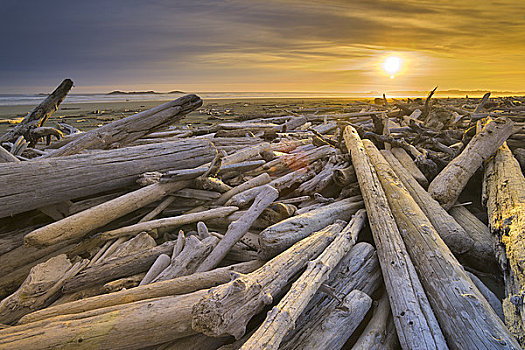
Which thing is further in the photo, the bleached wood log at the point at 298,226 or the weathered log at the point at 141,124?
the weathered log at the point at 141,124

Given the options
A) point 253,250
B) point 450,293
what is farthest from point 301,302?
point 253,250

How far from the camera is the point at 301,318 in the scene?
2393 millimetres

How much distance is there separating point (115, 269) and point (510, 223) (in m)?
4.31

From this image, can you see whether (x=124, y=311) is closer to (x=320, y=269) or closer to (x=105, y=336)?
(x=105, y=336)

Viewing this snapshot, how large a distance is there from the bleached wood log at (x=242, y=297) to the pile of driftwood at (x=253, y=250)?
0.01 meters

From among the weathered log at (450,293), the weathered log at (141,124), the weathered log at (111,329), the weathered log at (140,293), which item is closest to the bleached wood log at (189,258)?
the weathered log at (140,293)

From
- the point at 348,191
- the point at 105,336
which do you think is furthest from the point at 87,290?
the point at 348,191

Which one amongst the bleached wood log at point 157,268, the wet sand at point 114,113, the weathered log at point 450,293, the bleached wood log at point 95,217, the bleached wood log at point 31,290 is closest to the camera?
the weathered log at point 450,293

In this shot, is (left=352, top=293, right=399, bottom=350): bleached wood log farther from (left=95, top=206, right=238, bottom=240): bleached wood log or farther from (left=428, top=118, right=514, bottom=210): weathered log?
(left=428, top=118, right=514, bottom=210): weathered log

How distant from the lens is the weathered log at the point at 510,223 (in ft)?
7.47

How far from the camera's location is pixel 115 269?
3.21 meters

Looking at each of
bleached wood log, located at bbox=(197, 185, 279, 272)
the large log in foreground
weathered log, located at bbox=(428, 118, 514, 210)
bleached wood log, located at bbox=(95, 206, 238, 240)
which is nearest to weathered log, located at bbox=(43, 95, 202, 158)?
the large log in foreground

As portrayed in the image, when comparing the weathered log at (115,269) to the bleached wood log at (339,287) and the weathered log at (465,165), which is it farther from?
the weathered log at (465,165)

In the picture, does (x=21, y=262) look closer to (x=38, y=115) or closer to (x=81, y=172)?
(x=81, y=172)
